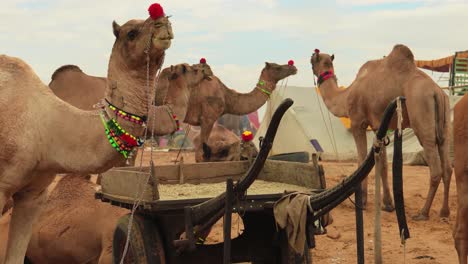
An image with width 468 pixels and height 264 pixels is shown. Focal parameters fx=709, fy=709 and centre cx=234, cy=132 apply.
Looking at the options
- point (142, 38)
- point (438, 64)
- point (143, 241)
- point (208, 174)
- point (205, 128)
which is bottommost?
point (143, 241)

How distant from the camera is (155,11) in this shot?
4.61m

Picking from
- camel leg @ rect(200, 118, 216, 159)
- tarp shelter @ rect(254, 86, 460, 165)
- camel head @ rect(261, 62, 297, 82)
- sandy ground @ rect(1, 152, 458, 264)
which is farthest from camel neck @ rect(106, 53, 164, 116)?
tarp shelter @ rect(254, 86, 460, 165)

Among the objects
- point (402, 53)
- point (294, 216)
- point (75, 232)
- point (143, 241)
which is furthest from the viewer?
point (402, 53)

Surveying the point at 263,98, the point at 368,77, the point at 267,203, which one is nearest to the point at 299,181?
the point at 267,203

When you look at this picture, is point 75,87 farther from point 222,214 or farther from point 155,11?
point 222,214

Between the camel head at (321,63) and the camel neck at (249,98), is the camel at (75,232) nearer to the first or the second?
the camel head at (321,63)

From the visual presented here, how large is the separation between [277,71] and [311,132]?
5345 mm

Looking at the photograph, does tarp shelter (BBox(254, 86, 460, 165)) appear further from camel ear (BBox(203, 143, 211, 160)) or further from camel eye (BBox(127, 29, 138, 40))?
camel eye (BBox(127, 29, 138, 40))

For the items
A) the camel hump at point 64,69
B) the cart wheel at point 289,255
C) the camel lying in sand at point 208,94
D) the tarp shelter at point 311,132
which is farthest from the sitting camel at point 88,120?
the tarp shelter at point 311,132

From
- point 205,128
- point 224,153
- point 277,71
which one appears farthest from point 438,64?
point 224,153

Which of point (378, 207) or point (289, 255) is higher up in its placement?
point (378, 207)

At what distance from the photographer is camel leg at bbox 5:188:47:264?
17.3 ft

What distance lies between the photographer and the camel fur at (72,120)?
4.78 metres

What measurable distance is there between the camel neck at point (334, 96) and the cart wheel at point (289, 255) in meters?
6.44
